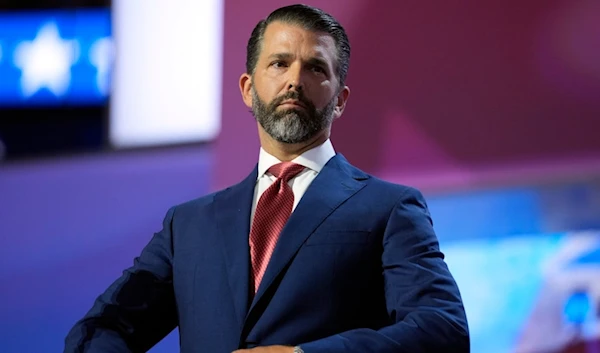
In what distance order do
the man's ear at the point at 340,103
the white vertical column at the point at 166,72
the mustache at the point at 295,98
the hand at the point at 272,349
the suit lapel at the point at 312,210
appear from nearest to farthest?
the hand at the point at 272,349 < the suit lapel at the point at 312,210 < the mustache at the point at 295,98 < the man's ear at the point at 340,103 < the white vertical column at the point at 166,72

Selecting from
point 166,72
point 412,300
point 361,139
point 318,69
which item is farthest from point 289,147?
point 166,72

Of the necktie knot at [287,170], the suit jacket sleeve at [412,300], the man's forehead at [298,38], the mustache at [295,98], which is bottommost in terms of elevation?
the suit jacket sleeve at [412,300]

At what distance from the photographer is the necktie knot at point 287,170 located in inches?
67.2

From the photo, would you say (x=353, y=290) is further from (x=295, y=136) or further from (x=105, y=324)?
(x=105, y=324)

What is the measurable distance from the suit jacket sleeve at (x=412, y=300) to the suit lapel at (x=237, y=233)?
0.22 m

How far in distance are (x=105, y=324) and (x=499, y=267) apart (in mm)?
1162

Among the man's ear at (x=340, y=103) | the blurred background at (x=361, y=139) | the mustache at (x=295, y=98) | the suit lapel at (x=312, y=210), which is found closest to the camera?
the suit lapel at (x=312, y=210)

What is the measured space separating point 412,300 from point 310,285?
174 millimetres

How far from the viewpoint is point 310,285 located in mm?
1553

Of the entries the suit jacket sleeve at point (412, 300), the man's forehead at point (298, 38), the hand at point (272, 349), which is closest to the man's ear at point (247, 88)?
the man's forehead at point (298, 38)

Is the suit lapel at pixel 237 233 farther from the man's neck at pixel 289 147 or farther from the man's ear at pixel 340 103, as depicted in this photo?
the man's ear at pixel 340 103

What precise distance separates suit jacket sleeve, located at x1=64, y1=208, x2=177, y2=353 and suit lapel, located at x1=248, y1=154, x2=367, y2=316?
23cm

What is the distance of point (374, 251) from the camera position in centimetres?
158

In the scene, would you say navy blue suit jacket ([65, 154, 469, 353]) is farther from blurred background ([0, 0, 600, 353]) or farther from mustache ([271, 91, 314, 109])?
blurred background ([0, 0, 600, 353])
